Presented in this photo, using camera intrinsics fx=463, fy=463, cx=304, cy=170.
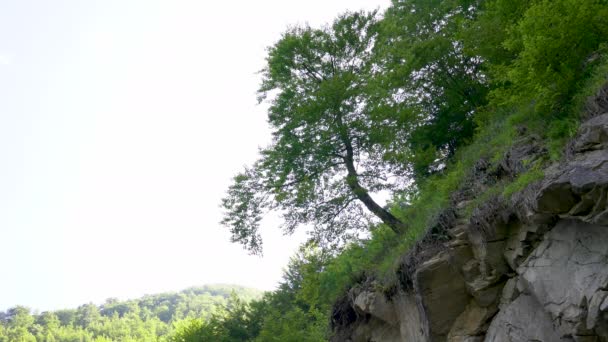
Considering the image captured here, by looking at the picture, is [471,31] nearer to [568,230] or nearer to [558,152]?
[558,152]

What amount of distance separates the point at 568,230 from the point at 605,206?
91 cm

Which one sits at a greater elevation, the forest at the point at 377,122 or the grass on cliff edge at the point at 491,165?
the forest at the point at 377,122

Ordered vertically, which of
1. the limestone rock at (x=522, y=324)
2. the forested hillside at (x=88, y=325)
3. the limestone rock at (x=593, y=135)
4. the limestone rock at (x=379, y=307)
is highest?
the forested hillside at (x=88, y=325)

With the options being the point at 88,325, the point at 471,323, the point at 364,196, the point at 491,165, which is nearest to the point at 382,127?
the point at 364,196

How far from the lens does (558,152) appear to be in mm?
6742

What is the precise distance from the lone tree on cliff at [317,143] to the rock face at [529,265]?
13.6 ft

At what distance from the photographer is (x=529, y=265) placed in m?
6.69

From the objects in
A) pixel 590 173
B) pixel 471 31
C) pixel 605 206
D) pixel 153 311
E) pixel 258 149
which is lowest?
pixel 605 206

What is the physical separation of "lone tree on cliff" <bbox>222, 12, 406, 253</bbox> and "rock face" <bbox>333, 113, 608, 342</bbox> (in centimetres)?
→ 415

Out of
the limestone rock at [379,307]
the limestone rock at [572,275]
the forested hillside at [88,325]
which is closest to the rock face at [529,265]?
the limestone rock at [572,275]

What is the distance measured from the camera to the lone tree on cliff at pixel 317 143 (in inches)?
568

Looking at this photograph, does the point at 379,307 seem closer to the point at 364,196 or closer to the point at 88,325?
the point at 364,196

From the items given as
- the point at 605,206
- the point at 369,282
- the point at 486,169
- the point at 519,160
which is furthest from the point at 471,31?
the point at 605,206

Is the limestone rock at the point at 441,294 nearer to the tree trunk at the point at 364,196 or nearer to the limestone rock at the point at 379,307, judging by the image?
the limestone rock at the point at 379,307
